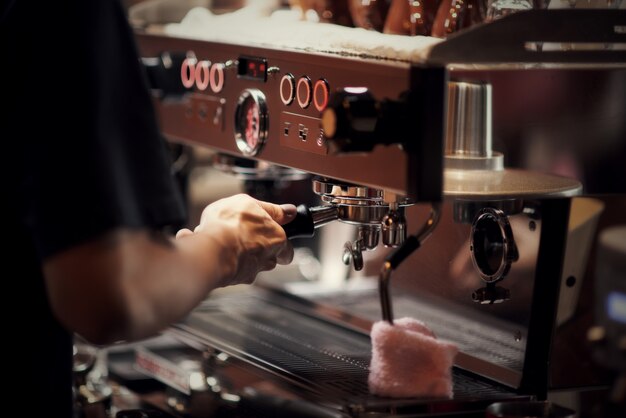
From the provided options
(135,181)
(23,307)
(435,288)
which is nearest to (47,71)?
(135,181)

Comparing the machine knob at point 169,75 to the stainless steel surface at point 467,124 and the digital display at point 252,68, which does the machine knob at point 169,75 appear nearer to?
the digital display at point 252,68

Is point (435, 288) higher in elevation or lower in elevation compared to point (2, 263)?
lower

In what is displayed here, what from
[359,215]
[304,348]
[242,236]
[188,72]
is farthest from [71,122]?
[188,72]

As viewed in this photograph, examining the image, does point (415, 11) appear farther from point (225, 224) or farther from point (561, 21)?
point (225, 224)

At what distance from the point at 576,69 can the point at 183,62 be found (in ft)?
2.31

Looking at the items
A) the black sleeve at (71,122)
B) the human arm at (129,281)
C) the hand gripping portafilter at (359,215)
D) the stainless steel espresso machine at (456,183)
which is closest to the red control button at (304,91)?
the stainless steel espresso machine at (456,183)

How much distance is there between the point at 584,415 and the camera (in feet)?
4.35

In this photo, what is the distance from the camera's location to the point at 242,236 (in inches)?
41.9

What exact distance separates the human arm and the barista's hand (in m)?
0.02

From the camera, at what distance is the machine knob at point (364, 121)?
103cm

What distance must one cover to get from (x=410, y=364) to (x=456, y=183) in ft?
0.87

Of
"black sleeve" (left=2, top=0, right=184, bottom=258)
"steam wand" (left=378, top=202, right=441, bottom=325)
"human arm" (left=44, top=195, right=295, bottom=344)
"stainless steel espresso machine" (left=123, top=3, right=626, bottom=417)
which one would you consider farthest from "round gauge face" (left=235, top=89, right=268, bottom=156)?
"black sleeve" (left=2, top=0, right=184, bottom=258)

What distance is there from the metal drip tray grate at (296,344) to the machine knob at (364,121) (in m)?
0.36

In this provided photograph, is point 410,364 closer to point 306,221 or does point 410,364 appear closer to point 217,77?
point 306,221
